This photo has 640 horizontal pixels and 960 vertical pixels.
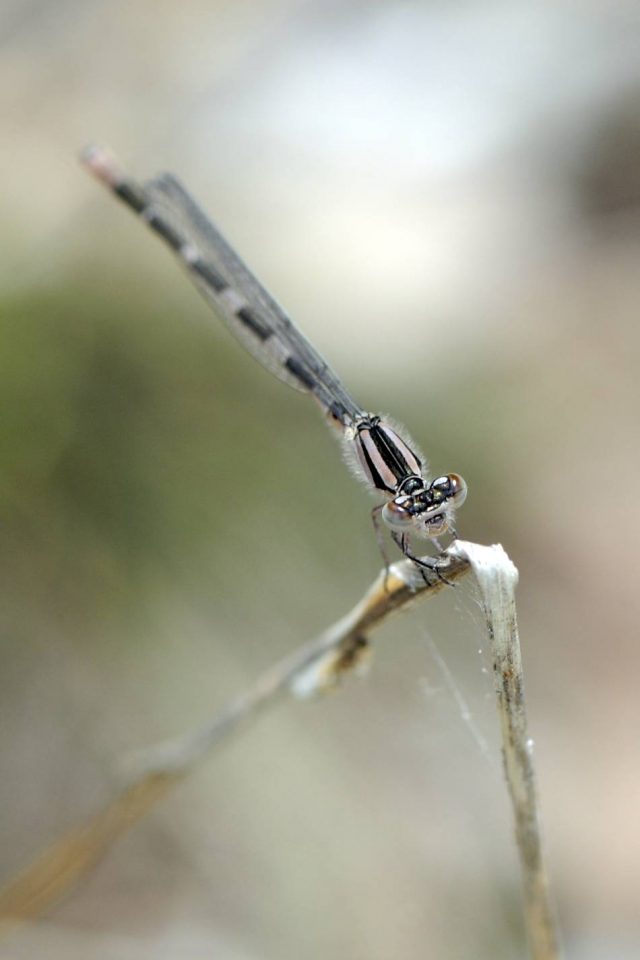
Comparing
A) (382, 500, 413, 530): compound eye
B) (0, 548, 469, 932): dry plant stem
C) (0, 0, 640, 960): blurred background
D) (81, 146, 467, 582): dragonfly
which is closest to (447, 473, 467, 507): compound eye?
(81, 146, 467, 582): dragonfly

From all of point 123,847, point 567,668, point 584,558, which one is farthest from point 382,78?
point 123,847

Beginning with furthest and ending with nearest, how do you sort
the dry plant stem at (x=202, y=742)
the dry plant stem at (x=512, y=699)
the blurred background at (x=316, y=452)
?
the blurred background at (x=316, y=452), the dry plant stem at (x=202, y=742), the dry plant stem at (x=512, y=699)

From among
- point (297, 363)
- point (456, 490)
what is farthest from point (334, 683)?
point (297, 363)

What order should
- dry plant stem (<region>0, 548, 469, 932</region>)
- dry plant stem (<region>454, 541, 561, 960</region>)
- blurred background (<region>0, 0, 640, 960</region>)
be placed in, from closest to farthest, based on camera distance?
dry plant stem (<region>454, 541, 561, 960</region>)
dry plant stem (<region>0, 548, 469, 932</region>)
blurred background (<region>0, 0, 640, 960</region>)

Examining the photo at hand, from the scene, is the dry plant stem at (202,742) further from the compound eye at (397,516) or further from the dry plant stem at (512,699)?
the compound eye at (397,516)

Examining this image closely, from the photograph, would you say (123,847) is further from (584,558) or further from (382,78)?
(382,78)

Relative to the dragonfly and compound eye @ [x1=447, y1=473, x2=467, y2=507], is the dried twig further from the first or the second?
compound eye @ [x1=447, y1=473, x2=467, y2=507]

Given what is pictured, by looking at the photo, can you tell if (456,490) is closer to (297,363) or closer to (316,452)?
(297,363)

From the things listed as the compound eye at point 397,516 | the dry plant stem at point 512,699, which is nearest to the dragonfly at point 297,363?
the compound eye at point 397,516
